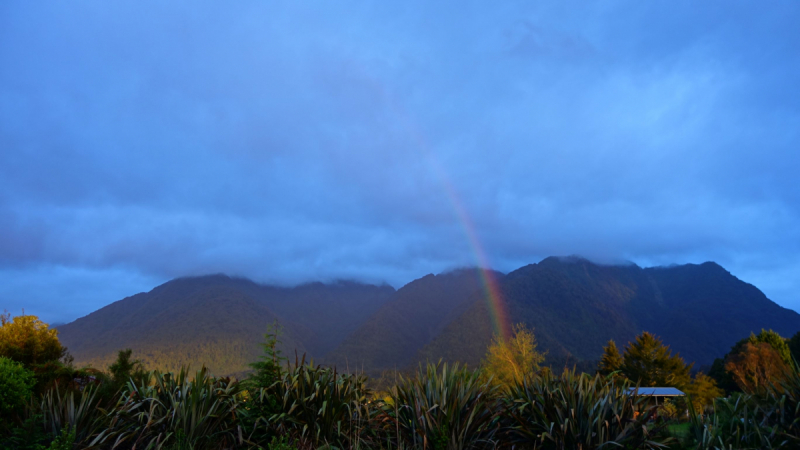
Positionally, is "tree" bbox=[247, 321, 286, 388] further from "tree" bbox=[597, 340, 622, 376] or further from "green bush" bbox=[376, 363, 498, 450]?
"tree" bbox=[597, 340, 622, 376]

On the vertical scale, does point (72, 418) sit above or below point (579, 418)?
above

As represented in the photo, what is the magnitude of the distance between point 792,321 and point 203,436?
229599 millimetres

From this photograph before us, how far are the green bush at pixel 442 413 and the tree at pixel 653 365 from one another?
215 feet

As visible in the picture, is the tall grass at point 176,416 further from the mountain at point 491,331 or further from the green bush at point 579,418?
the mountain at point 491,331

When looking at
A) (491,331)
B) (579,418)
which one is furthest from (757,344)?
(491,331)

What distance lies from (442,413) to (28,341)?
15.8m

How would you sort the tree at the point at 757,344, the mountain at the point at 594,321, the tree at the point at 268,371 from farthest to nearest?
the mountain at the point at 594,321 < the tree at the point at 757,344 < the tree at the point at 268,371

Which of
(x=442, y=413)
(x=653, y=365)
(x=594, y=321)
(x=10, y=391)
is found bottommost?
(x=653, y=365)

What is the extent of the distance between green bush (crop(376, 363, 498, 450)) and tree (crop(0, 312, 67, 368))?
13.0m

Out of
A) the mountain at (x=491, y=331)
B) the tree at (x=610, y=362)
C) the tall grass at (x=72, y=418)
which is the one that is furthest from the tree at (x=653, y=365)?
the tall grass at (x=72, y=418)

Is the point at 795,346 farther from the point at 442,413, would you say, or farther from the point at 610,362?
the point at 442,413

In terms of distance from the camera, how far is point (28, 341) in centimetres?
1553

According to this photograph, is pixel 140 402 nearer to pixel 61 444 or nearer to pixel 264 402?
pixel 61 444

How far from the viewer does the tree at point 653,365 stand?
63531mm
